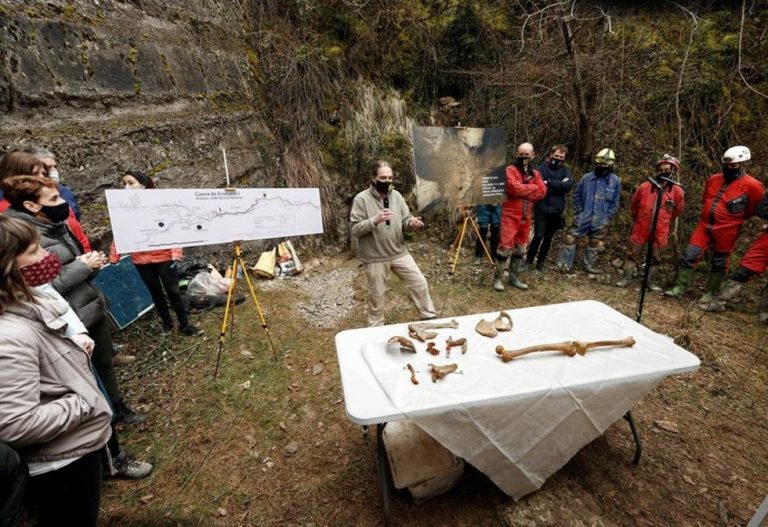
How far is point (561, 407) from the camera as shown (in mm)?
1863

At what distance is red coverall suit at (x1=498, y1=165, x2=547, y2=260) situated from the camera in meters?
4.81

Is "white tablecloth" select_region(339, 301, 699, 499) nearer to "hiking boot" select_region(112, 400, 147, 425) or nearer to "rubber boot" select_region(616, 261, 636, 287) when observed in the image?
"hiking boot" select_region(112, 400, 147, 425)

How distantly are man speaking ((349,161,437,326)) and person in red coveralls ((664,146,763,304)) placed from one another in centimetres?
395

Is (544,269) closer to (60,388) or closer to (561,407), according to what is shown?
(561,407)

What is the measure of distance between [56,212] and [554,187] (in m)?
5.63

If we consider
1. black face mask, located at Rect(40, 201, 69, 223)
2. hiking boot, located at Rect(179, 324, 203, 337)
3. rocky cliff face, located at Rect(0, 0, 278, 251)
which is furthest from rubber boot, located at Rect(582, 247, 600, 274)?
black face mask, located at Rect(40, 201, 69, 223)

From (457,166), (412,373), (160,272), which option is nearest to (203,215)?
(160,272)

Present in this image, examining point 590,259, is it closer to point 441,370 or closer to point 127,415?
point 441,370

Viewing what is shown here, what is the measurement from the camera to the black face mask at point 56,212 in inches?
87.4

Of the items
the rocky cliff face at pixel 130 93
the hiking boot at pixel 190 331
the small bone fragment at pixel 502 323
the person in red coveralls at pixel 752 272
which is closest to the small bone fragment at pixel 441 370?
the small bone fragment at pixel 502 323

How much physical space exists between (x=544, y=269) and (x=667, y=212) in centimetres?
182

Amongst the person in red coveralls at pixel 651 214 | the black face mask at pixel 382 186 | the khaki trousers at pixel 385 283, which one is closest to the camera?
the black face mask at pixel 382 186

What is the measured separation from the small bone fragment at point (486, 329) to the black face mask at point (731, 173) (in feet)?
14.4

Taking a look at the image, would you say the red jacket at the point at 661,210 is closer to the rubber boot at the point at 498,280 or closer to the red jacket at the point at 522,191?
the red jacket at the point at 522,191
